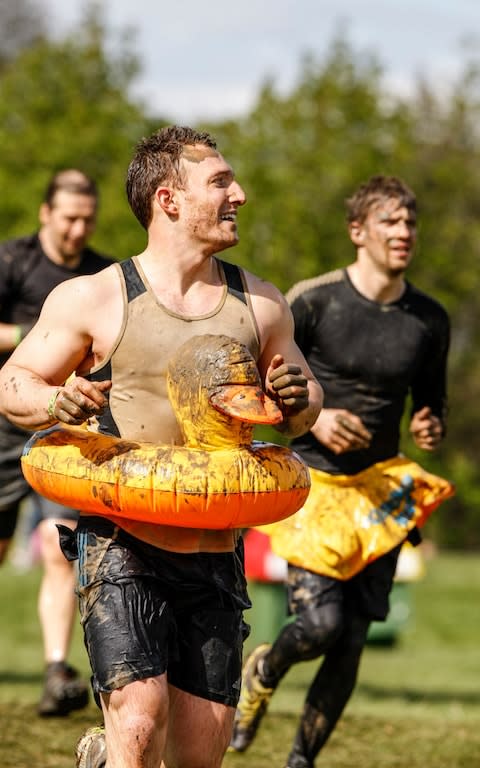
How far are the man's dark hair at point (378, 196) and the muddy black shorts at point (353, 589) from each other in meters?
1.50

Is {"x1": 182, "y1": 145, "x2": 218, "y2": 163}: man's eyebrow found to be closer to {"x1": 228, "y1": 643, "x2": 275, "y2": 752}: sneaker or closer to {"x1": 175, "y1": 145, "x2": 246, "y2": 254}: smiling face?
{"x1": 175, "y1": 145, "x2": 246, "y2": 254}: smiling face

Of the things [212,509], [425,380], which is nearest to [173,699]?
[212,509]

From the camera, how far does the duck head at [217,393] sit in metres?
3.81

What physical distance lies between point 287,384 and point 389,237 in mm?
2356

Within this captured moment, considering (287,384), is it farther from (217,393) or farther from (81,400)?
(81,400)

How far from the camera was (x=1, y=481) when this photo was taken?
7262 mm

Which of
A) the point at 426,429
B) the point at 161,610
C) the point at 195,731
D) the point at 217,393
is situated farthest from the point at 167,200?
the point at 426,429

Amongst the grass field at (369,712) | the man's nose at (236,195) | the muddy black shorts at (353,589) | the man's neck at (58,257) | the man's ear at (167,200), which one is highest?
the man's nose at (236,195)

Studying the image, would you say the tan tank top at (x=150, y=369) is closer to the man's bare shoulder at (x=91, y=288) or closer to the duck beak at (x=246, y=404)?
the man's bare shoulder at (x=91, y=288)

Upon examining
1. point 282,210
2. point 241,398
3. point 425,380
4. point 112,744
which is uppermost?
point 241,398

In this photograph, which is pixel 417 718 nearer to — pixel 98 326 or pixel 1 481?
pixel 1 481

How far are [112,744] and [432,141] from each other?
34.4 meters

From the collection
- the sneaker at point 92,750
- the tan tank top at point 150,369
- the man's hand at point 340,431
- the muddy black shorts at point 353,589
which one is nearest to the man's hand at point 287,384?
the tan tank top at point 150,369

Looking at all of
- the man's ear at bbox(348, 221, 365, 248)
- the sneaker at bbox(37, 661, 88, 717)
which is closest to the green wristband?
the sneaker at bbox(37, 661, 88, 717)
